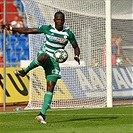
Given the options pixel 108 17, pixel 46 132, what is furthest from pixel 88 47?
pixel 46 132

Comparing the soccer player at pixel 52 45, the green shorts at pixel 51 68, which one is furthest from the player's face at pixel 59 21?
the green shorts at pixel 51 68

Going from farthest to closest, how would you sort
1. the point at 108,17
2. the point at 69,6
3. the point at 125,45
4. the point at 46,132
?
1. the point at 125,45
2. the point at 69,6
3. the point at 108,17
4. the point at 46,132

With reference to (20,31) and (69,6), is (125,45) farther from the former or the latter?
(20,31)

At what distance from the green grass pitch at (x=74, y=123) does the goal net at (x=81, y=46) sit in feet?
10.9

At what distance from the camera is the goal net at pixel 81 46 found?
17.2 meters

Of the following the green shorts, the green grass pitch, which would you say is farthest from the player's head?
the green grass pitch

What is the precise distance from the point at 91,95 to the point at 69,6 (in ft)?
8.15

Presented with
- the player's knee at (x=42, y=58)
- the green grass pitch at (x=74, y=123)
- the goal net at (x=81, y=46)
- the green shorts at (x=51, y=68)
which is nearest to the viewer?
the green grass pitch at (x=74, y=123)

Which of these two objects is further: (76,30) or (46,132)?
(76,30)

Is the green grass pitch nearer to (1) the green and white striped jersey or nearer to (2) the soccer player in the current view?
(2) the soccer player

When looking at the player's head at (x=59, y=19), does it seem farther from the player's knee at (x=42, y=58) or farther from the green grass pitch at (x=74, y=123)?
the green grass pitch at (x=74, y=123)

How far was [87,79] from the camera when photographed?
1783 centimetres

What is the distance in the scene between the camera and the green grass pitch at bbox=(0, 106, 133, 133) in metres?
9.68

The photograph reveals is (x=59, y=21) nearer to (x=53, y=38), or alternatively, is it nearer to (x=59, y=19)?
(x=59, y=19)
